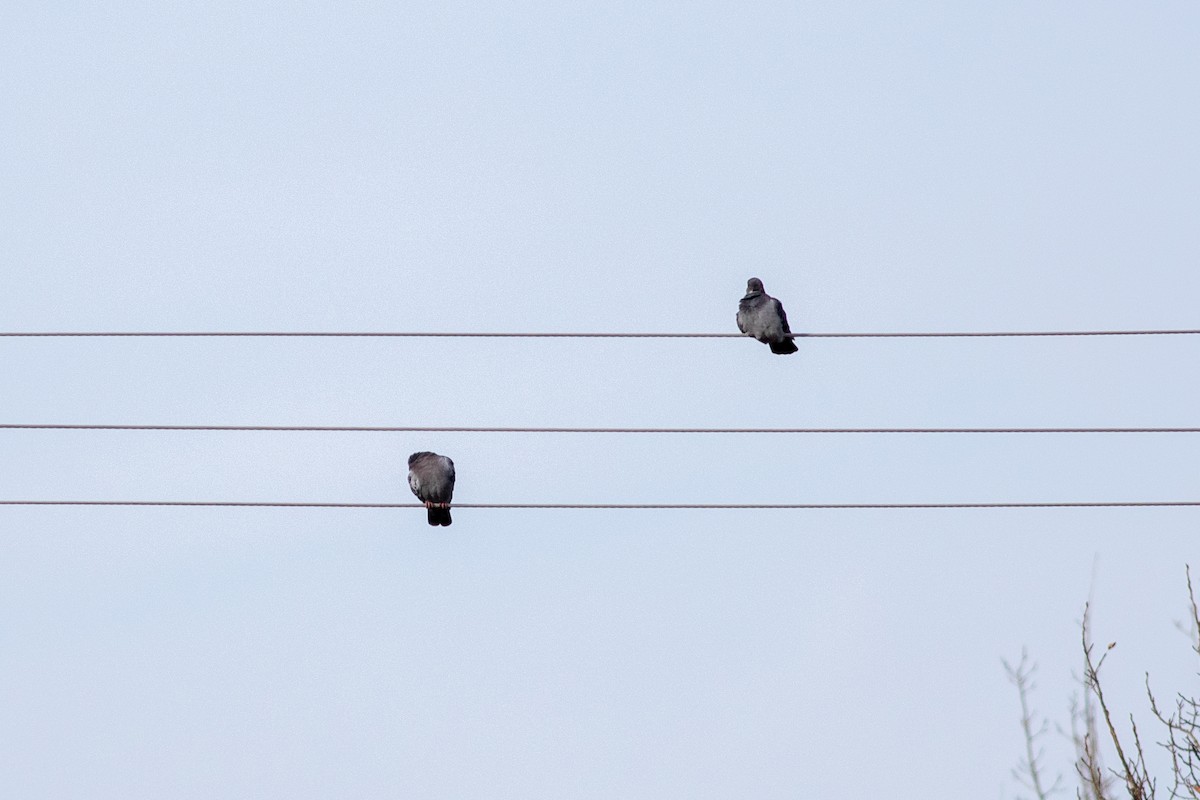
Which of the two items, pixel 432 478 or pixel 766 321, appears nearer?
pixel 766 321

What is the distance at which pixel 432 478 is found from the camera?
57.2ft

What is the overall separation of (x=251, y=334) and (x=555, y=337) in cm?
168

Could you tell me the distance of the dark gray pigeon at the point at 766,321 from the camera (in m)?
17.0

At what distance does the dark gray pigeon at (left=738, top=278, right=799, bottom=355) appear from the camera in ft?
55.7

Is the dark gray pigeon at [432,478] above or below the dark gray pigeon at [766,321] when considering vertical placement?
below

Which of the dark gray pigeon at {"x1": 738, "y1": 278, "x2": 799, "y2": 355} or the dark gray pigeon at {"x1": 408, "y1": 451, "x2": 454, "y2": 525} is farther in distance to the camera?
the dark gray pigeon at {"x1": 408, "y1": 451, "x2": 454, "y2": 525}

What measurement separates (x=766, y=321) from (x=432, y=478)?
2.85 metres

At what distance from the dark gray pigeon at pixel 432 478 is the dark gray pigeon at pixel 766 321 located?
254cm

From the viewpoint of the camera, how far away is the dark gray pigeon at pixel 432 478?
1739 cm

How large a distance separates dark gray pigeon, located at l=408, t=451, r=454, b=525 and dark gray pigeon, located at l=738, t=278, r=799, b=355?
2.54m

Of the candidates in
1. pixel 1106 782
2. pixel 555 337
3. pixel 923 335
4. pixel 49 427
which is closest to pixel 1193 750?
pixel 1106 782

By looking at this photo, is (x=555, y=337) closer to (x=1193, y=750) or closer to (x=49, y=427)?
(x=49, y=427)

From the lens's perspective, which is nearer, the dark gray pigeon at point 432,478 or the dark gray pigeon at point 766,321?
the dark gray pigeon at point 766,321

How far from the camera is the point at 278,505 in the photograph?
12180 mm
